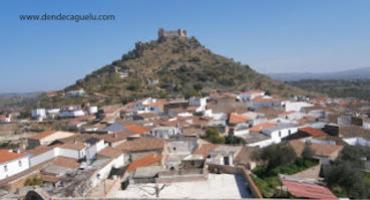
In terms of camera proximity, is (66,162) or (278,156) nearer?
(278,156)

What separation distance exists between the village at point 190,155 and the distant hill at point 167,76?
614 inches

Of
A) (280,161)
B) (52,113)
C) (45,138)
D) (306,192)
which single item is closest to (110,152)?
(280,161)

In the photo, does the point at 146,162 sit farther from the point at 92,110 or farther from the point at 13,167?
the point at 92,110

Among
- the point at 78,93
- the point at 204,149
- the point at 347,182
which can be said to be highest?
the point at 78,93

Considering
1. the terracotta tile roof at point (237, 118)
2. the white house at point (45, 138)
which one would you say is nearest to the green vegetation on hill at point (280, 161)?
the terracotta tile roof at point (237, 118)

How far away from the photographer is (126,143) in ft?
95.1

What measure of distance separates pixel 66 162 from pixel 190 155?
774 centimetres

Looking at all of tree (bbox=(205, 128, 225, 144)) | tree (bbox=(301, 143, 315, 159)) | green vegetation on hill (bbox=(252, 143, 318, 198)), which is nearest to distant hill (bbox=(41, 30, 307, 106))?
tree (bbox=(205, 128, 225, 144))

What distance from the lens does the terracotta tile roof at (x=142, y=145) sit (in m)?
26.7

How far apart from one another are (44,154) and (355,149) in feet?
67.0

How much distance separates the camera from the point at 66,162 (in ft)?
83.7

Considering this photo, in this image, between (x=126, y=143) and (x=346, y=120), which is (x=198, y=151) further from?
(x=346, y=120)

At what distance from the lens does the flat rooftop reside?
533 inches

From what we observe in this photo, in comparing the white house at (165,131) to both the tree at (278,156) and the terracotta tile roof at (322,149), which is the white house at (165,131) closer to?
the terracotta tile roof at (322,149)
